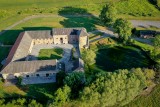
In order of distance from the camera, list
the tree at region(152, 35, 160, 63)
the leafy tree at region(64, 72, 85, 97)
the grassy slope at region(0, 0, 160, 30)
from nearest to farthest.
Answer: the leafy tree at region(64, 72, 85, 97), the tree at region(152, 35, 160, 63), the grassy slope at region(0, 0, 160, 30)

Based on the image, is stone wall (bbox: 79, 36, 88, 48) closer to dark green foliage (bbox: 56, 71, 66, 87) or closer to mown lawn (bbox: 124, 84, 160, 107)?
dark green foliage (bbox: 56, 71, 66, 87)

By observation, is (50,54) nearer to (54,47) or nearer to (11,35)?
(54,47)

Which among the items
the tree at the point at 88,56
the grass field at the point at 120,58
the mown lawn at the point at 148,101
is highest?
the tree at the point at 88,56

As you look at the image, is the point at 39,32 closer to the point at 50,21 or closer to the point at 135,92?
the point at 50,21

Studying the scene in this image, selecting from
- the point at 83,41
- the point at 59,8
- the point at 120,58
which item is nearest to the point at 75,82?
the point at 120,58

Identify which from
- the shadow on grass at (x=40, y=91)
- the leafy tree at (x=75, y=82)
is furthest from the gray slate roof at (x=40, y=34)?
the leafy tree at (x=75, y=82)

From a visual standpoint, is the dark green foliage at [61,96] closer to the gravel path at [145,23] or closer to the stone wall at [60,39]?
the stone wall at [60,39]

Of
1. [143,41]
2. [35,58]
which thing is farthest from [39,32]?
[143,41]

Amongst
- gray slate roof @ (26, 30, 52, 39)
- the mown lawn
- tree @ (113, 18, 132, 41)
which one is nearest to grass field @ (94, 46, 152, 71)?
tree @ (113, 18, 132, 41)
